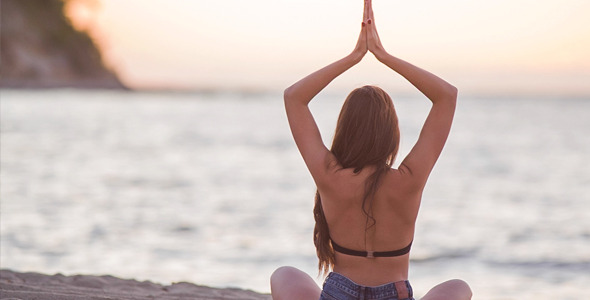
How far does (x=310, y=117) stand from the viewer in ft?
11.4

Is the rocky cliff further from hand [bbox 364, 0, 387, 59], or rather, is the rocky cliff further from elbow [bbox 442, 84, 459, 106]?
elbow [bbox 442, 84, 459, 106]

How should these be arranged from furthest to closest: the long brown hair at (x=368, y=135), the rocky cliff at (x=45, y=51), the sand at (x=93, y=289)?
the rocky cliff at (x=45, y=51) → the sand at (x=93, y=289) → the long brown hair at (x=368, y=135)

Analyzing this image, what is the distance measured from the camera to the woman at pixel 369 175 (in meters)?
3.28

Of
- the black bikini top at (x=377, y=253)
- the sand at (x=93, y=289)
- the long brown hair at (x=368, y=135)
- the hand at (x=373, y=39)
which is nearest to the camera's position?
the long brown hair at (x=368, y=135)

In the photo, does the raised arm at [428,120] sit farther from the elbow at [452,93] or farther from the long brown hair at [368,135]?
the long brown hair at [368,135]

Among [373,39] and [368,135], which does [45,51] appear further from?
[368,135]

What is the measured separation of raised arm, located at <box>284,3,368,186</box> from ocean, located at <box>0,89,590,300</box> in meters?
4.12

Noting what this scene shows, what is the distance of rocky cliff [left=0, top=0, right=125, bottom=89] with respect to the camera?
61978 mm

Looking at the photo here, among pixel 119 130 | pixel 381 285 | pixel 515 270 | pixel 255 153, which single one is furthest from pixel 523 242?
pixel 119 130

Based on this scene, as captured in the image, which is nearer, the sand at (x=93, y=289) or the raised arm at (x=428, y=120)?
the raised arm at (x=428, y=120)

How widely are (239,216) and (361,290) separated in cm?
836

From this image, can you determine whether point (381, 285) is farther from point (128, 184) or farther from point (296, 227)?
point (128, 184)

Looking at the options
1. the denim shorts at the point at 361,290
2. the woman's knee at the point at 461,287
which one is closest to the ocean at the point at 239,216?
the woman's knee at the point at 461,287

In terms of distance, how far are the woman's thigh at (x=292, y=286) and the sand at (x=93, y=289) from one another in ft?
5.99
